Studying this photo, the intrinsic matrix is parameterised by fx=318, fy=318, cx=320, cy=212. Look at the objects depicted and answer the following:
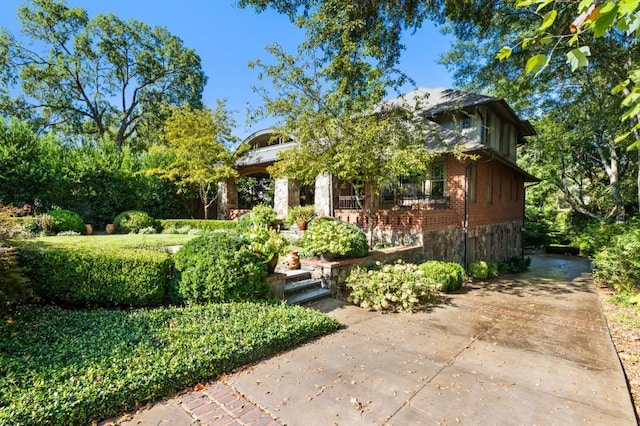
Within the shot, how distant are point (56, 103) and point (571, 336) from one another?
1247 inches

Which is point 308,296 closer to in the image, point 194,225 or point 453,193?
point 453,193

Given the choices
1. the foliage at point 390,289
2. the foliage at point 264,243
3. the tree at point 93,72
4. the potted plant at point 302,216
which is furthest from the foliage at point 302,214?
the tree at point 93,72

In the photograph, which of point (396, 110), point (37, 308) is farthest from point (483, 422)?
point (396, 110)

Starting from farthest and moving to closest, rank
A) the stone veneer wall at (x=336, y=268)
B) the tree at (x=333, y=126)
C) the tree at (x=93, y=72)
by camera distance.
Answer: the tree at (x=93, y=72), the tree at (x=333, y=126), the stone veneer wall at (x=336, y=268)

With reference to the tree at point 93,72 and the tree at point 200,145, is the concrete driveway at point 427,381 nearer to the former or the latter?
the tree at point 200,145

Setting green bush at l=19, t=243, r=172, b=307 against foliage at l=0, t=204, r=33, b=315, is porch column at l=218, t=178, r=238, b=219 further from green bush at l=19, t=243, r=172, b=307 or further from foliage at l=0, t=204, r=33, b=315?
foliage at l=0, t=204, r=33, b=315

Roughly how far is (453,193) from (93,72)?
2728 cm

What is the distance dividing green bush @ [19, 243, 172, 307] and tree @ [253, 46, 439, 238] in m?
4.93

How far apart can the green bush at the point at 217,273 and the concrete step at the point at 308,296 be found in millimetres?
986

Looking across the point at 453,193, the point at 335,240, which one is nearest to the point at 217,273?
the point at 335,240

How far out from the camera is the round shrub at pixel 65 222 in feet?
39.5

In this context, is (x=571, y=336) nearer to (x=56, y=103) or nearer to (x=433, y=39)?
(x=433, y=39)

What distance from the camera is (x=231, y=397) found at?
125 inches

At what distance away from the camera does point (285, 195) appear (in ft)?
49.3
